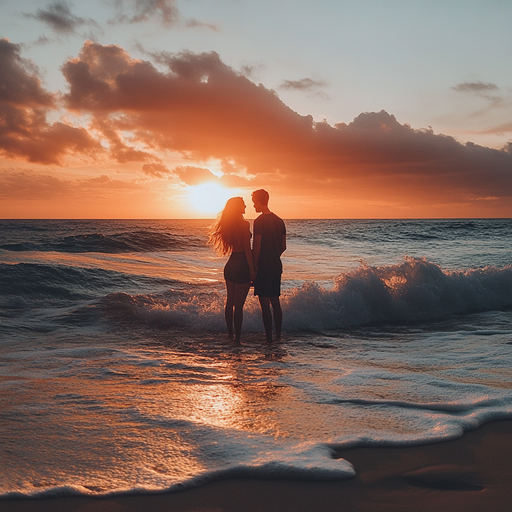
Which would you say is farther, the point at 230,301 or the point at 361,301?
the point at 361,301

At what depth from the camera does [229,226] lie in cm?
623

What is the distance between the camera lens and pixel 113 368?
505cm

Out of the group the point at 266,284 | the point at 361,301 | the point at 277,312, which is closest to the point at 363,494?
the point at 266,284

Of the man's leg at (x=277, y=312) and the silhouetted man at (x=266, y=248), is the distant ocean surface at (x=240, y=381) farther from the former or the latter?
the silhouetted man at (x=266, y=248)

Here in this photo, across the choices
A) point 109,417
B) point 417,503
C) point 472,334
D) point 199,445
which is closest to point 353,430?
point 417,503

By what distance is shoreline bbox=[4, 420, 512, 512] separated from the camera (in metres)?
2.34

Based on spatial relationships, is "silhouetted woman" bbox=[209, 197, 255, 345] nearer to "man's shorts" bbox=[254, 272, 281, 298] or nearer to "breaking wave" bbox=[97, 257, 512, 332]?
"man's shorts" bbox=[254, 272, 281, 298]

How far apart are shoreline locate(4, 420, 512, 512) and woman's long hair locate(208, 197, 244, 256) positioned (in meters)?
3.85

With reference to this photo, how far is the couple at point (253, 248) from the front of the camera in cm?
622

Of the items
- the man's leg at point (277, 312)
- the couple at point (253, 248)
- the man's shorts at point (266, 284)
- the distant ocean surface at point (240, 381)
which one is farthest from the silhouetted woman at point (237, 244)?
the distant ocean surface at point (240, 381)

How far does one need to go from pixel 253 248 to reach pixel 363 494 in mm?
4194

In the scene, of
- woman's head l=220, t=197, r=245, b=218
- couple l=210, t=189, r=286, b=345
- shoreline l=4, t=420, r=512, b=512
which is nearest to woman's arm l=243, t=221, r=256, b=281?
couple l=210, t=189, r=286, b=345

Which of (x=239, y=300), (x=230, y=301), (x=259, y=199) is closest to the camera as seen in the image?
(x=259, y=199)

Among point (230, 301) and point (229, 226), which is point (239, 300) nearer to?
point (230, 301)
